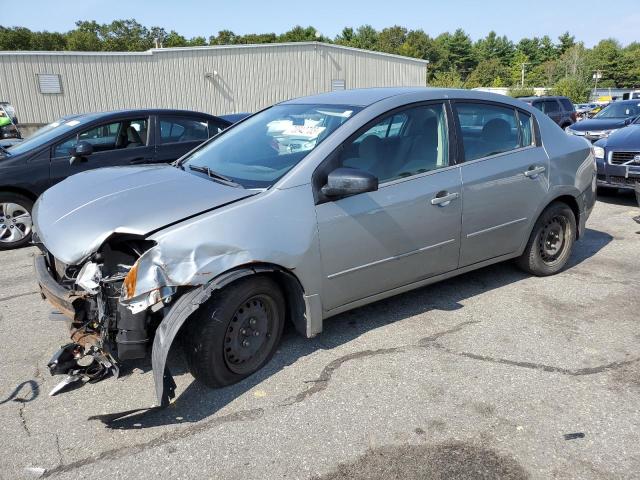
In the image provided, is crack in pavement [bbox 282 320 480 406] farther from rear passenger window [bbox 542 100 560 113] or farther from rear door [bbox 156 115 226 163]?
rear passenger window [bbox 542 100 560 113]

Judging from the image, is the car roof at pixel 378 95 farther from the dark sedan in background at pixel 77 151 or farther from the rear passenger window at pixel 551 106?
the rear passenger window at pixel 551 106

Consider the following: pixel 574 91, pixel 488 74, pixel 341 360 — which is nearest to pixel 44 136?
pixel 341 360

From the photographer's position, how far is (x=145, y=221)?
9.89ft

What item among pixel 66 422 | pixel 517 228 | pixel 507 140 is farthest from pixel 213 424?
pixel 507 140

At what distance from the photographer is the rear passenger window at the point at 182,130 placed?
722 cm

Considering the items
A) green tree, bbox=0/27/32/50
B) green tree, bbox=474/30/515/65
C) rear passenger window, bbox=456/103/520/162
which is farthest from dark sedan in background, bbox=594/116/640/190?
green tree, bbox=474/30/515/65

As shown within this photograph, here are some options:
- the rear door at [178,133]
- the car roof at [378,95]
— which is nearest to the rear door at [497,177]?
the car roof at [378,95]

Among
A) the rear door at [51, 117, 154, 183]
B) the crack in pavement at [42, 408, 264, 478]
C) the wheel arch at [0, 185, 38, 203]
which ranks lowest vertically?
the crack in pavement at [42, 408, 264, 478]

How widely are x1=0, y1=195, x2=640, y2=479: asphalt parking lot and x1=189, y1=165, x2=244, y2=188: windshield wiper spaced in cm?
120

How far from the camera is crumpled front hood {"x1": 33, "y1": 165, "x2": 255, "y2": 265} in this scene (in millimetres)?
3006

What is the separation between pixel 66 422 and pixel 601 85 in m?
120

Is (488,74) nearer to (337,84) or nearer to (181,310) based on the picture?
(337,84)

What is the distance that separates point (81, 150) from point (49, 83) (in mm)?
19488

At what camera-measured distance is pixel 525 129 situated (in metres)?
4.71
